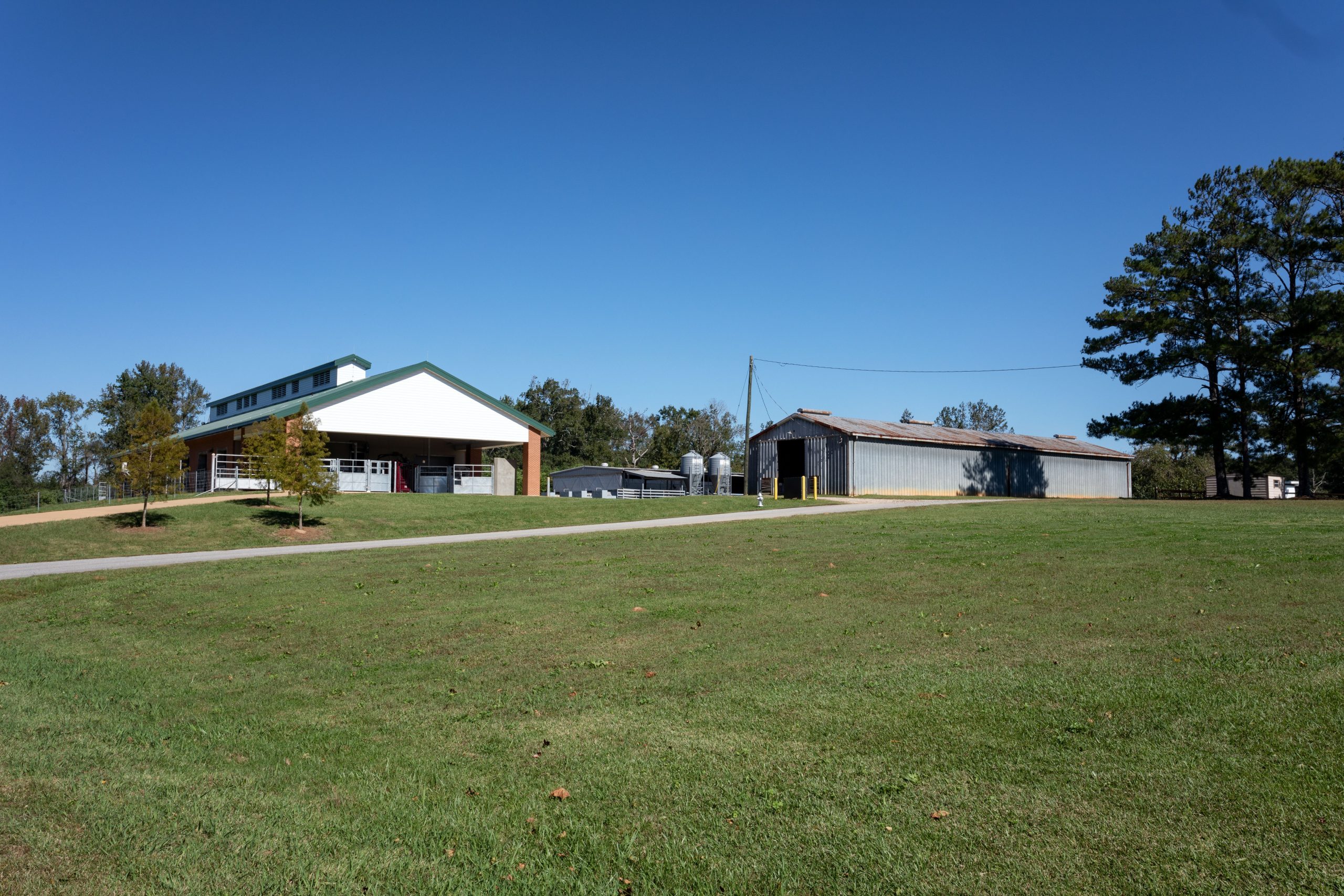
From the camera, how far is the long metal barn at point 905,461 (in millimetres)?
37781

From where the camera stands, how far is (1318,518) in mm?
19297

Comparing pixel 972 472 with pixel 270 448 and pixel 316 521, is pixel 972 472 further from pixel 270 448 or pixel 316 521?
pixel 270 448

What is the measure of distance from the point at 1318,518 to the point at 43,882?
76.8 ft

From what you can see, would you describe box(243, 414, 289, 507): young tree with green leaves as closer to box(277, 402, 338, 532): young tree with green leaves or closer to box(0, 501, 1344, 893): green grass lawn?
box(277, 402, 338, 532): young tree with green leaves

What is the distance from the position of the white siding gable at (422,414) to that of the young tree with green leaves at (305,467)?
475 inches

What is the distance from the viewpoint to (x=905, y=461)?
3912 centimetres

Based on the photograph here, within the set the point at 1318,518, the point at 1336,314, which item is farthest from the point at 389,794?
the point at 1336,314

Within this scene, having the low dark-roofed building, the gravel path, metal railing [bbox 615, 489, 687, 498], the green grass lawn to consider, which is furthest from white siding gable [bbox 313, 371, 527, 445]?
the green grass lawn

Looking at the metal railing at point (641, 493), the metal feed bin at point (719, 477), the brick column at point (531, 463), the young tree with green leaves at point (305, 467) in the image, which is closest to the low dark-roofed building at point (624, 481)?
the metal railing at point (641, 493)

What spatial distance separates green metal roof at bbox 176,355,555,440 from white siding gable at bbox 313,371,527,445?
0.21 metres

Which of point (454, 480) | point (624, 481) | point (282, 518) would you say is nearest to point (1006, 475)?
point (624, 481)

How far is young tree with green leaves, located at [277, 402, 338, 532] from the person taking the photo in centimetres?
2355

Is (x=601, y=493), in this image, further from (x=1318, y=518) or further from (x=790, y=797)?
(x=790, y=797)

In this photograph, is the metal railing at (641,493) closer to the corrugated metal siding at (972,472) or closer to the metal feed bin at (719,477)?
the metal feed bin at (719,477)
